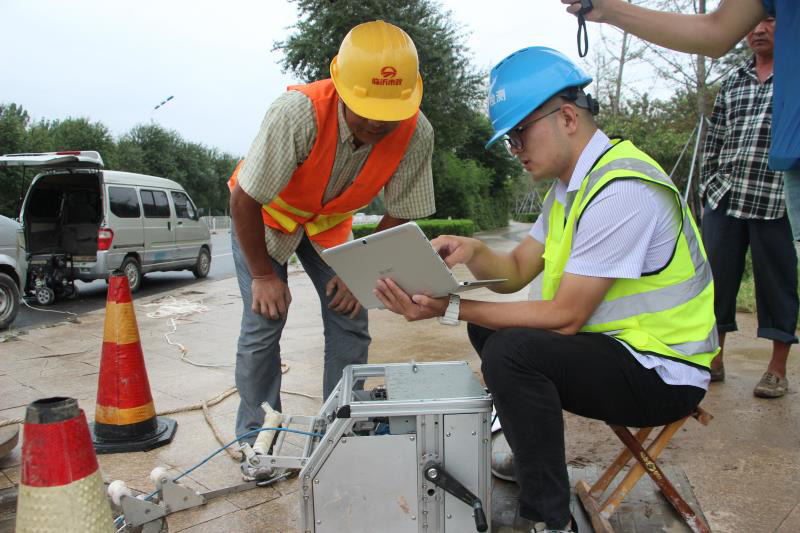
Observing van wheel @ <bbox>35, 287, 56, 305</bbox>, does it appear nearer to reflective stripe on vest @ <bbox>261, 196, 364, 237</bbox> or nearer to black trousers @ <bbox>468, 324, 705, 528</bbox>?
reflective stripe on vest @ <bbox>261, 196, 364, 237</bbox>

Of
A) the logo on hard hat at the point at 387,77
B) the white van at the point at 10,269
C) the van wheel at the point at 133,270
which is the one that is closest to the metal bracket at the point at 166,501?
the logo on hard hat at the point at 387,77

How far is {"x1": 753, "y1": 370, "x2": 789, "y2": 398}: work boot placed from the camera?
3.29 m

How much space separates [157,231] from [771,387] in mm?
9399

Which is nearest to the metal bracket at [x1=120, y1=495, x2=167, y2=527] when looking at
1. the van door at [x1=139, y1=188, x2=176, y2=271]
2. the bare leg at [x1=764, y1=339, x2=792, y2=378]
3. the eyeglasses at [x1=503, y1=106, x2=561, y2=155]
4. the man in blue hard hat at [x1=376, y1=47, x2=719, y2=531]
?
the man in blue hard hat at [x1=376, y1=47, x2=719, y2=531]

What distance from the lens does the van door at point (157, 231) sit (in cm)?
1014

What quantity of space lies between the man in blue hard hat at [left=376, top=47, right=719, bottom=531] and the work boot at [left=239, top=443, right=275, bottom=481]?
0.73m

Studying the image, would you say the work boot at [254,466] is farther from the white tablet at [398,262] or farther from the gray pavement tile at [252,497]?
the white tablet at [398,262]

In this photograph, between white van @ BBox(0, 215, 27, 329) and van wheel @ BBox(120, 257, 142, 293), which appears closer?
white van @ BBox(0, 215, 27, 329)

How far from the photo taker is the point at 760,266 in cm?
329

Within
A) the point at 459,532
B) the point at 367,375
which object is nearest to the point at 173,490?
the point at 367,375

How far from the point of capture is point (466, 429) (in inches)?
77.2

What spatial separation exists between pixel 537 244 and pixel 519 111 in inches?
27.8

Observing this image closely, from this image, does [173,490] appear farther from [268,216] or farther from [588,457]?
[588,457]

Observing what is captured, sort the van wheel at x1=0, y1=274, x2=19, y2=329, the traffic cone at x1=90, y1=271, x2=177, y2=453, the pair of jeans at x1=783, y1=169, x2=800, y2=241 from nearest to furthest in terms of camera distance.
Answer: the pair of jeans at x1=783, y1=169, x2=800, y2=241, the traffic cone at x1=90, y1=271, x2=177, y2=453, the van wheel at x1=0, y1=274, x2=19, y2=329
